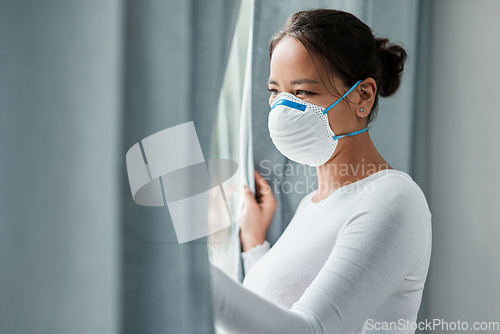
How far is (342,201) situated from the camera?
3.21 feet

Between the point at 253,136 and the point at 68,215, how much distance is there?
856mm

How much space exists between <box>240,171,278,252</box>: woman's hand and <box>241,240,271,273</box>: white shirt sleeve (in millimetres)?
18

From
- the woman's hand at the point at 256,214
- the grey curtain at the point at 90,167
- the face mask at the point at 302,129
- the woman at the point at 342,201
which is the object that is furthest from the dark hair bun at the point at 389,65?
the grey curtain at the point at 90,167

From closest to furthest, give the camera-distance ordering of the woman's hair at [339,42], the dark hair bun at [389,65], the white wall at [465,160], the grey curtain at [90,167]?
1. the grey curtain at [90,167]
2. the woman's hair at [339,42]
3. the dark hair bun at [389,65]
4. the white wall at [465,160]

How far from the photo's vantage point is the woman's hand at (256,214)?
52.2 inches

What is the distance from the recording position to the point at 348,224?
0.87 m

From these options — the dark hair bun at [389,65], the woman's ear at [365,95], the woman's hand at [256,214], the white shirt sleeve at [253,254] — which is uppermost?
the dark hair bun at [389,65]

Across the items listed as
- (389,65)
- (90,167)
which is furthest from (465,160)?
(90,167)

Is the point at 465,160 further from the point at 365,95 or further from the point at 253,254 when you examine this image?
the point at 253,254

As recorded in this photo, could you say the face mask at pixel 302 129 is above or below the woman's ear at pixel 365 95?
below

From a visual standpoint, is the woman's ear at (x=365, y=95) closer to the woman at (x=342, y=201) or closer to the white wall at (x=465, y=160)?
the woman at (x=342, y=201)

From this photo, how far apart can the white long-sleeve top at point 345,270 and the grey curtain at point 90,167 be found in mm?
111

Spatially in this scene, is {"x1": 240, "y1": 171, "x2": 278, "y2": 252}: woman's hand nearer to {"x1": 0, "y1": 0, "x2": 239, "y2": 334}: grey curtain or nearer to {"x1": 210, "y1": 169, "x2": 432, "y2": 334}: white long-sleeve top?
{"x1": 210, "y1": 169, "x2": 432, "y2": 334}: white long-sleeve top

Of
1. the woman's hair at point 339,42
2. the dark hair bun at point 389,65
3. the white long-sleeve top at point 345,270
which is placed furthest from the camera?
the dark hair bun at point 389,65
